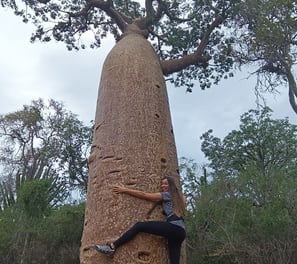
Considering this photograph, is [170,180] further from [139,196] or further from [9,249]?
[9,249]

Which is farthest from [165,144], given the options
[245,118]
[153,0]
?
[245,118]

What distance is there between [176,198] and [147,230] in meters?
0.35

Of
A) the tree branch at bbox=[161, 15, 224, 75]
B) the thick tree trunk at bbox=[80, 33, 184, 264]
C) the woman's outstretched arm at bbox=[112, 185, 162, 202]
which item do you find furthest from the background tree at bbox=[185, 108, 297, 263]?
the woman's outstretched arm at bbox=[112, 185, 162, 202]

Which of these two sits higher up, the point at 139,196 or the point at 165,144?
the point at 165,144

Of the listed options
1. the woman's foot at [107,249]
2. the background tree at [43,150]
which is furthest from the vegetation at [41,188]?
the woman's foot at [107,249]

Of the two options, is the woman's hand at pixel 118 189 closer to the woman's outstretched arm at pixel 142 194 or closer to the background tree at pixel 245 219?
the woman's outstretched arm at pixel 142 194

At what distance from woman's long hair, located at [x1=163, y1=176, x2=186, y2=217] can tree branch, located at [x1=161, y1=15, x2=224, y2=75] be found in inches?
85.5

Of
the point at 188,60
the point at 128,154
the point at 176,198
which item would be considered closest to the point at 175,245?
the point at 176,198

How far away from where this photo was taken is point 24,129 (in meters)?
16.6

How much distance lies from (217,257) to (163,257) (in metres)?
5.93

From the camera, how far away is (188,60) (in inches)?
217

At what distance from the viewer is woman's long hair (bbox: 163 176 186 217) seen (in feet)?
9.68

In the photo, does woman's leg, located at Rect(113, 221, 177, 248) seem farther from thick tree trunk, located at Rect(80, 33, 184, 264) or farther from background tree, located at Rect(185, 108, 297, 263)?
background tree, located at Rect(185, 108, 297, 263)

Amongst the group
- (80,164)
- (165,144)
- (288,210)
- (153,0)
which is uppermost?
(80,164)
